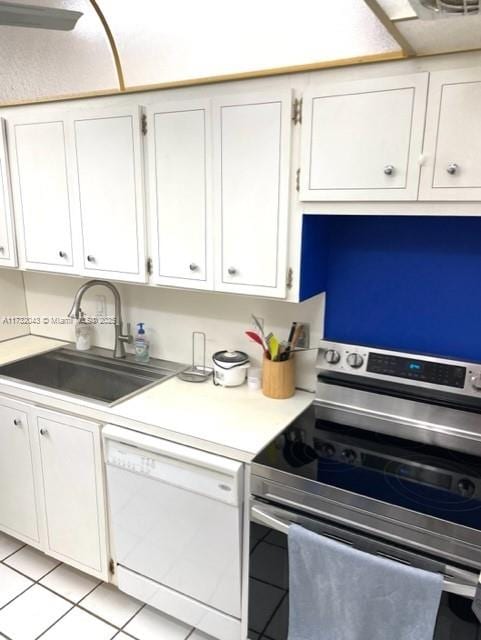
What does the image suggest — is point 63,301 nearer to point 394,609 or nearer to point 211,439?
point 211,439

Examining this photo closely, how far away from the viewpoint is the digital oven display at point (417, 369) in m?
1.66

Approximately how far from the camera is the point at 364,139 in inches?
57.1

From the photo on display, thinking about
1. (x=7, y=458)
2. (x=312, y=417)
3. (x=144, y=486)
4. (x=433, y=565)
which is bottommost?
(x=7, y=458)

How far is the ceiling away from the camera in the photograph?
1622 mm

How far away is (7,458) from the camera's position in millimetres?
2213

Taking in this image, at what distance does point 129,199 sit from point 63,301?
99 centimetres

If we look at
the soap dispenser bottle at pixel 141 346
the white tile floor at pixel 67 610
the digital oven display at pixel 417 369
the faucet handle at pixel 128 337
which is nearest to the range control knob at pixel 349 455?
the digital oven display at pixel 417 369

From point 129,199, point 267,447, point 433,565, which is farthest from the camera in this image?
point 129,199

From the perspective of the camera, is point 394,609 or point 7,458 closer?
point 394,609

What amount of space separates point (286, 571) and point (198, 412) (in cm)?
62

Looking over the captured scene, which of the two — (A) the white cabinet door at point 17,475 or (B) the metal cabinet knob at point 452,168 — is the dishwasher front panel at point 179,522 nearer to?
(A) the white cabinet door at point 17,475


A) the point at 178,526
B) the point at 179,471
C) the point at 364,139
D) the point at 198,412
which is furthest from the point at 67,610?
the point at 364,139

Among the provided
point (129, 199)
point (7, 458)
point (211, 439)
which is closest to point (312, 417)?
point (211, 439)

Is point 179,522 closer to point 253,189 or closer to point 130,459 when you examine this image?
point 130,459
